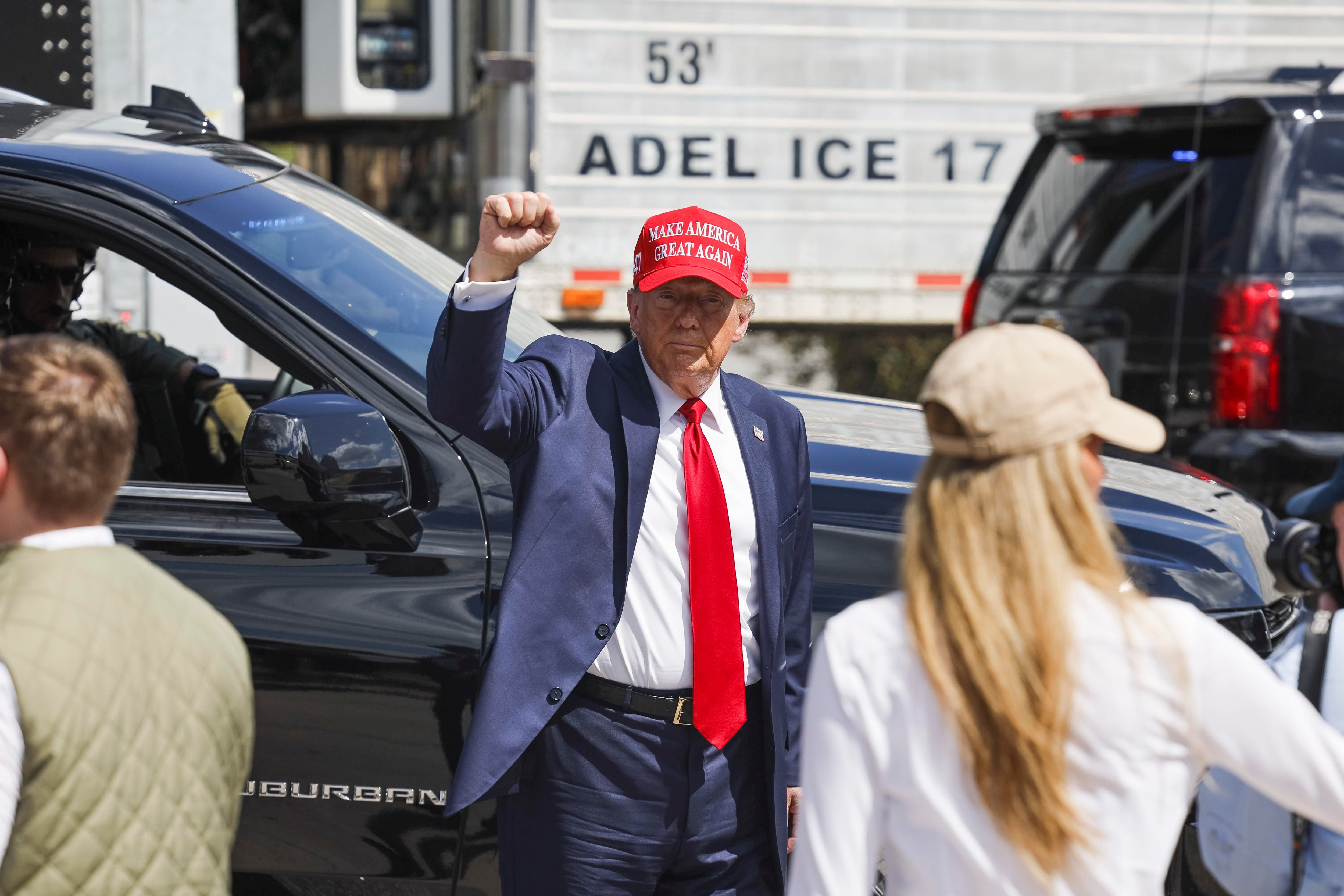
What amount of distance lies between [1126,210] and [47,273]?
403 cm

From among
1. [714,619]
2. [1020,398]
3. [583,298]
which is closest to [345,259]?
[714,619]

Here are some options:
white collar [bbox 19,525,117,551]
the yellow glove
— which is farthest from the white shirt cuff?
the yellow glove

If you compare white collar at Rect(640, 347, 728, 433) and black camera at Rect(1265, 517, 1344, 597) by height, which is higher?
white collar at Rect(640, 347, 728, 433)

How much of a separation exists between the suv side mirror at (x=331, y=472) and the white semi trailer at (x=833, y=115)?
5795 mm

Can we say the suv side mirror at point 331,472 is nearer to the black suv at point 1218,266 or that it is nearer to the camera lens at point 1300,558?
the camera lens at point 1300,558

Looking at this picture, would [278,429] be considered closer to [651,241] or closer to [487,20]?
[651,241]

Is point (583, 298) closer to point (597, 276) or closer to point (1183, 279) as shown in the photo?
point (597, 276)

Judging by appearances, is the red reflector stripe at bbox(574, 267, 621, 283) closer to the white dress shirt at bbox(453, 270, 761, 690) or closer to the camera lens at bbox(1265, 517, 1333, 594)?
the white dress shirt at bbox(453, 270, 761, 690)

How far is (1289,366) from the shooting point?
195 inches

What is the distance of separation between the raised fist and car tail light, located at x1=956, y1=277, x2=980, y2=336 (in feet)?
13.8

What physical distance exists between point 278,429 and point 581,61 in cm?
623

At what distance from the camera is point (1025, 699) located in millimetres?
1526

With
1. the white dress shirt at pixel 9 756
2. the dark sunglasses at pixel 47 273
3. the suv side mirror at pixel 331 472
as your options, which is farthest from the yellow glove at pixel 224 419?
the white dress shirt at pixel 9 756

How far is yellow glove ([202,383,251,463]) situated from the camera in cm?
359
